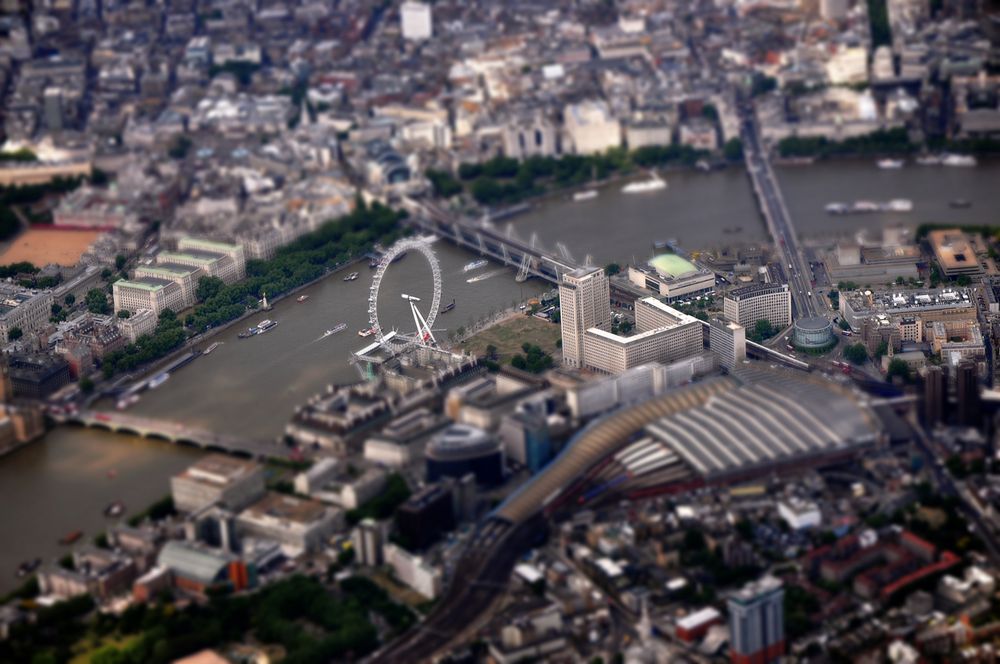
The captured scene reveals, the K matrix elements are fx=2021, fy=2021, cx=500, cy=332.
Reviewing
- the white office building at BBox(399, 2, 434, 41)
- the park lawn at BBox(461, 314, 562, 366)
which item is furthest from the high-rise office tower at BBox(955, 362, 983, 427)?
the white office building at BBox(399, 2, 434, 41)

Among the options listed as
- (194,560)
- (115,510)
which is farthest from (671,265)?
(194,560)

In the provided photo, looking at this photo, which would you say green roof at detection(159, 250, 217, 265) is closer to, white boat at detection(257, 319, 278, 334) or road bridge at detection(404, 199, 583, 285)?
white boat at detection(257, 319, 278, 334)

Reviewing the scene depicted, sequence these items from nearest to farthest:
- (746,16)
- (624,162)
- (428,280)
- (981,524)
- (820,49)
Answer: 1. (981,524)
2. (428,280)
3. (624,162)
4. (820,49)
5. (746,16)

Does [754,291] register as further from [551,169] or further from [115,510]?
[115,510]

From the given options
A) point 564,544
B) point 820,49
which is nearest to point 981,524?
point 564,544

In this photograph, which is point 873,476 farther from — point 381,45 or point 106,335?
point 381,45

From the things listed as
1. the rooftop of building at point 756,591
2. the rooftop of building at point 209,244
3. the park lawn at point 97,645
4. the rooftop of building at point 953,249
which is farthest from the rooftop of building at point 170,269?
the rooftop of building at point 756,591
